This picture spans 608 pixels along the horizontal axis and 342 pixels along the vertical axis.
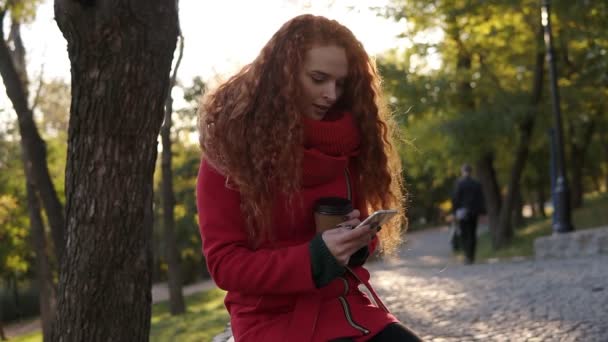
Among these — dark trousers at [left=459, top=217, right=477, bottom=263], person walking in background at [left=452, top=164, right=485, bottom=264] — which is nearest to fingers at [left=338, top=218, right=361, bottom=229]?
person walking in background at [left=452, top=164, right=485, bottom=264]

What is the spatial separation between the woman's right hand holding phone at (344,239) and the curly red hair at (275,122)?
191mm

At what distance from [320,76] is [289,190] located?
37 centimetres

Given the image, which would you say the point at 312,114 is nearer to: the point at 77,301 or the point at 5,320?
the point at 77,301

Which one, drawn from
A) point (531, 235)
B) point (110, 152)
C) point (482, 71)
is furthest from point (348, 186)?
point (531, 235)

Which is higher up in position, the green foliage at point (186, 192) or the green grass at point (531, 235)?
the green foliage at point (186, 192)

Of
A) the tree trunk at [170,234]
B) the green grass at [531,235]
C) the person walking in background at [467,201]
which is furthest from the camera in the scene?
the green grass at [531,235]

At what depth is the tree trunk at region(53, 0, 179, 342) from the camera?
12.2ft

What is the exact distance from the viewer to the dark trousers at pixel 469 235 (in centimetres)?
1454

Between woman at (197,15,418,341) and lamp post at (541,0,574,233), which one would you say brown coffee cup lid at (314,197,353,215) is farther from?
lamp post at (541,0,574,233)

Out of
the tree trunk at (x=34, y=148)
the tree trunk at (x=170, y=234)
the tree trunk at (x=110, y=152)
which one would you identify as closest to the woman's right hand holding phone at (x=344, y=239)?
the tree trunk at (x=110, y=152)

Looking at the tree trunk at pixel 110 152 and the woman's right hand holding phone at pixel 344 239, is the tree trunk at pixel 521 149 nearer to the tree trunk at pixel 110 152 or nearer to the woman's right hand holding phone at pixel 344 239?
the tree trunk at pixel 110 152

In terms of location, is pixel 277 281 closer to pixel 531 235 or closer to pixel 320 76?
pixel 320 76

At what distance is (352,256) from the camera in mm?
2199

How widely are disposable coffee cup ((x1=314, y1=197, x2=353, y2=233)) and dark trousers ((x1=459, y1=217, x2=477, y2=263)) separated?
12.6 meters
